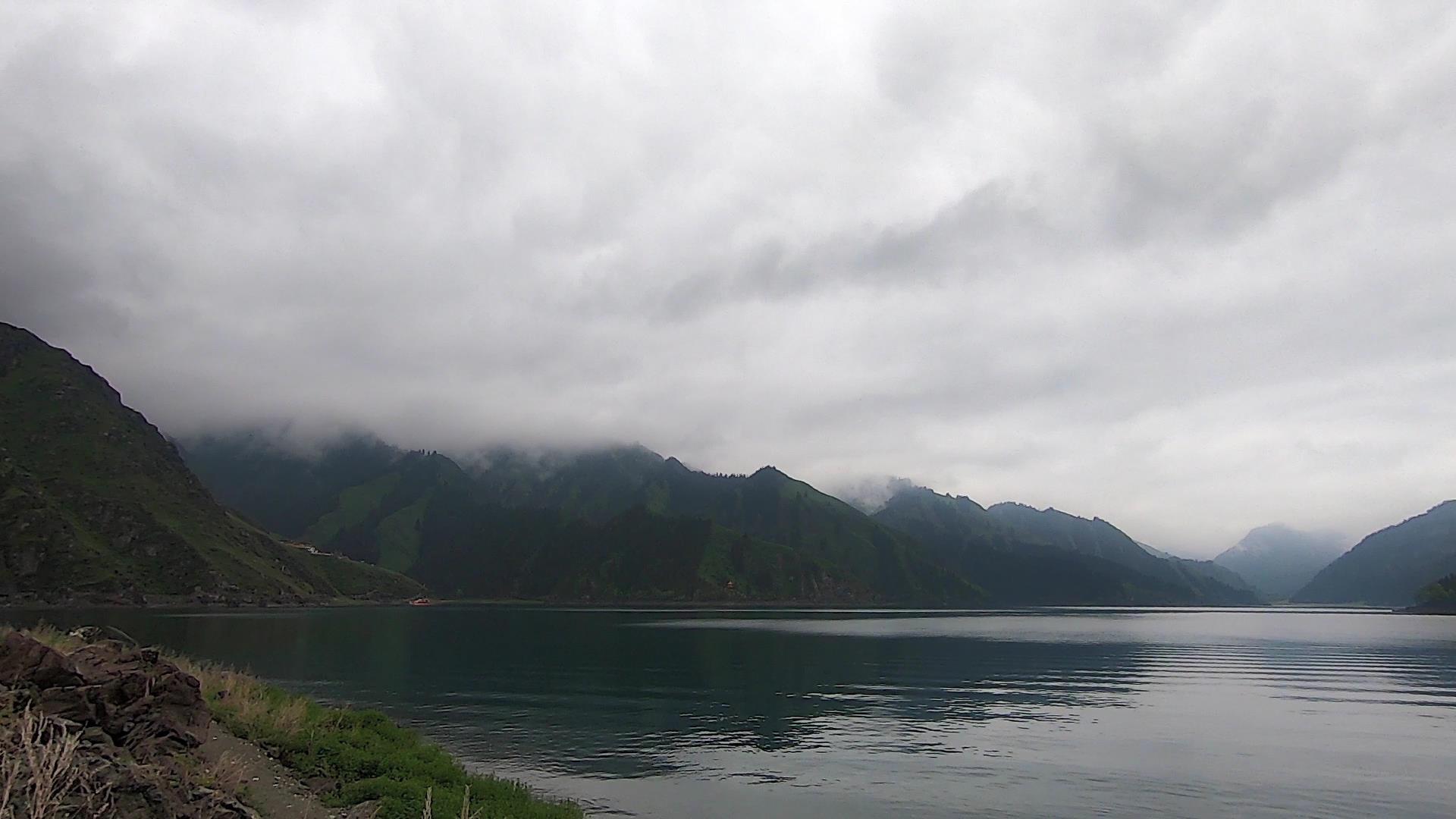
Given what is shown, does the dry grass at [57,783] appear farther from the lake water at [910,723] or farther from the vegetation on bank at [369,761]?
the lake water at [910,723]

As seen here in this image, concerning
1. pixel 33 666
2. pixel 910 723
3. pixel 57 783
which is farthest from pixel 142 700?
pixel 910 723

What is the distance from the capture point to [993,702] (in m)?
78.1

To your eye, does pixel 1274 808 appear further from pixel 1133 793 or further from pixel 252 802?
pixel 252 802

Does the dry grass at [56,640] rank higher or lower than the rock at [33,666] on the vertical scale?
lower

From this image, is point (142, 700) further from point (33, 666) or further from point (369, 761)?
point (369, 761)

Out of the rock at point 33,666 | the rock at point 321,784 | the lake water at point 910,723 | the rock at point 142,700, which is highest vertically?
the rock at point 33,666

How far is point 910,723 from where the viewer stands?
65312 millimetres

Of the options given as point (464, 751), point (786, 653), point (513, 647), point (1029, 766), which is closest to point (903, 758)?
point (1029, 766)

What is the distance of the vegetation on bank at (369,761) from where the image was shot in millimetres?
28500

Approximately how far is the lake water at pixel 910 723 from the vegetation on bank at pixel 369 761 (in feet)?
24.3

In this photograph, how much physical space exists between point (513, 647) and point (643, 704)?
70.3 meters

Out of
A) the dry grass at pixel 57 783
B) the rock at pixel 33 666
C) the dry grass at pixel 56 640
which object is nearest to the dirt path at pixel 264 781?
the rock at pixel 33 666

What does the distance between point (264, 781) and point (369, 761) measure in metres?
4.91

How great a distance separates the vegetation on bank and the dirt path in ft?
2.29
